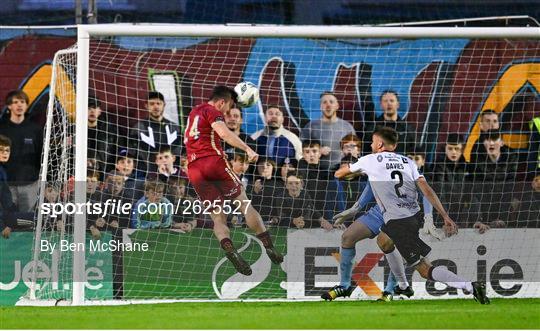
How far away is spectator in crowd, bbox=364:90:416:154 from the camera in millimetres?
16073

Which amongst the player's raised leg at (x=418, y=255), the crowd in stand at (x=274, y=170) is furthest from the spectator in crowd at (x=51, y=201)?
the player's raised leg at (x=418, y=255)

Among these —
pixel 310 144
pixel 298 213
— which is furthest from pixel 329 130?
pixel 298 213

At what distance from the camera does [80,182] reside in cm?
1361

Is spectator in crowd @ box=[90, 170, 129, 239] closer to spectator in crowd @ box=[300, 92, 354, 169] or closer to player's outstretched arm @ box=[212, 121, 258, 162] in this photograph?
player's outstretched arm @ box=[212, 121, 258, 162]

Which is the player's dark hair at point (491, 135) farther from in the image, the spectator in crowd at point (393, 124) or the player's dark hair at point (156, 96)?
the player's dark hair at point (156, 96)

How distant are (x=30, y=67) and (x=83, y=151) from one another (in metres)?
4.69

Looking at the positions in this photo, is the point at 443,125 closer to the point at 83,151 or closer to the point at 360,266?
the point at 360,266

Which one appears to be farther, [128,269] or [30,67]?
[30,67]

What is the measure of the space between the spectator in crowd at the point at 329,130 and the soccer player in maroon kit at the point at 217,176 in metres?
1.88

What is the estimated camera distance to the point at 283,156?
1605 centimetres

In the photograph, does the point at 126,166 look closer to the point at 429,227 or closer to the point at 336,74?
the point at 429,227

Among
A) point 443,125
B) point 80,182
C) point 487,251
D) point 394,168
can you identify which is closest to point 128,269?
point 80,182

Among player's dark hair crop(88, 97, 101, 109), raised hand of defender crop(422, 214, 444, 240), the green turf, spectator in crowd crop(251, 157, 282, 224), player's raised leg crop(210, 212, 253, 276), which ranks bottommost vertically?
the green turf

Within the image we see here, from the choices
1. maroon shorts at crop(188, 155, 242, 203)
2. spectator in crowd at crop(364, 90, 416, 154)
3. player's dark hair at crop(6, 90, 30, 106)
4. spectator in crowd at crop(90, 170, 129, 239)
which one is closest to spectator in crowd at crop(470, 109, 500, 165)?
spectator in crowd at crop(364, 90, 416, 154)
